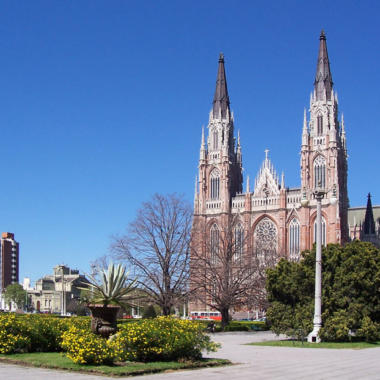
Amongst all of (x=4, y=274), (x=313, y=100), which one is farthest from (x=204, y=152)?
(x=4, y=274)

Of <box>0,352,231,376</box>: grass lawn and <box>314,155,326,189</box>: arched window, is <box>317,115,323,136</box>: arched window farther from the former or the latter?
<box>0,352,231,376</box>: grass lawn

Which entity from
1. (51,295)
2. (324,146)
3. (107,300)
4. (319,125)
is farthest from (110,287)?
(51,295)

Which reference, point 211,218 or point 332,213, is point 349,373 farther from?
A: point 211,218

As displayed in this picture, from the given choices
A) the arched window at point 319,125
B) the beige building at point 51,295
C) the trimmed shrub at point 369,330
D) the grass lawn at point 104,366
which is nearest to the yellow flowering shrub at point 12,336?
the grass lawn at point 104,366

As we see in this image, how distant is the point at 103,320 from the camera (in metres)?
19.8

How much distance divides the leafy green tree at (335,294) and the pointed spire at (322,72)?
215ft

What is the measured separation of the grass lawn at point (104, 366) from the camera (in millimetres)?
15883

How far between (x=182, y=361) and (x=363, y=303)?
15345 millimetres

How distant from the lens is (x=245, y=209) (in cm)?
9638

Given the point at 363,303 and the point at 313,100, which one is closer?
the point at 363,303

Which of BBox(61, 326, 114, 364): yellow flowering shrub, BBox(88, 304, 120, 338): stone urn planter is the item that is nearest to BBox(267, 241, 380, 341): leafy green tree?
BBox(88, 304, 120, 338): stone urn planter

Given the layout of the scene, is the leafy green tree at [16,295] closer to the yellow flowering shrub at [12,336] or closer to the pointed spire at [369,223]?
the pointed spire at [369,223]

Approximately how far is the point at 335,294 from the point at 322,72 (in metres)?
70.4

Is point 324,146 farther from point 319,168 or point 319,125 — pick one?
point 319,125
